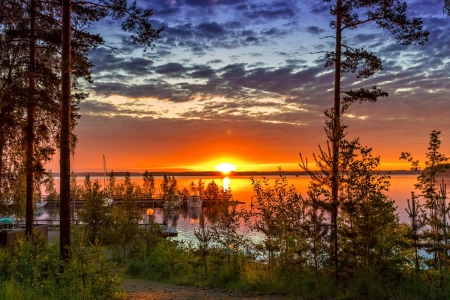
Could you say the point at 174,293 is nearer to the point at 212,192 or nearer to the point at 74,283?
the point at 74,283

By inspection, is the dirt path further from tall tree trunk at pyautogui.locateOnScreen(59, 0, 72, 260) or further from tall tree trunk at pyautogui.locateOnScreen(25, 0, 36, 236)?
tall tree trunk at pyautogui.locateOnScreen(25, 0, 36, 236)

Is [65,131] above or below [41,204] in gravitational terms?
above

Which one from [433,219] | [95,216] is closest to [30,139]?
[95,216]

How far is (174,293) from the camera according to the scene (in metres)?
10.6

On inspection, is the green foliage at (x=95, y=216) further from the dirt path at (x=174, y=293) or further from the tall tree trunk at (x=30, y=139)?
the dirt path at (x=174, y=293)

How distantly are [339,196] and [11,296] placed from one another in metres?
7.73

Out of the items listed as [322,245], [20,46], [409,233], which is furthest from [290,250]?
[20,46]

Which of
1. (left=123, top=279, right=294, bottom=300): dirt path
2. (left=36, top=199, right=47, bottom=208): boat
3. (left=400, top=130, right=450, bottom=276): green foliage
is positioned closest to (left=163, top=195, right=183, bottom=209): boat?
(left=36, top=199, right=47, bottom=208): boat

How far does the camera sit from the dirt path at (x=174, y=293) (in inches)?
390

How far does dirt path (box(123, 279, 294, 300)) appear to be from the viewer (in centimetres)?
990

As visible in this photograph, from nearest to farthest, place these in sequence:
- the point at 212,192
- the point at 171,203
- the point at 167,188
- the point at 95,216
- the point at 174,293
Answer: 1. the point at 174,293
2. the point at 95,216
3. the point at 171,203
4. the point at 212,192
5. the point at 167,188

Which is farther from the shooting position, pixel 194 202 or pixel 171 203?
pixel 194 202

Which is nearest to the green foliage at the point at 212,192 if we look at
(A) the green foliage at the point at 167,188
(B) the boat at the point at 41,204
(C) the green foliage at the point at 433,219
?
(A) the green foliage at the point at 167,188

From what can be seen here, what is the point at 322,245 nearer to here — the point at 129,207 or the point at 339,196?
the point at 339,196
